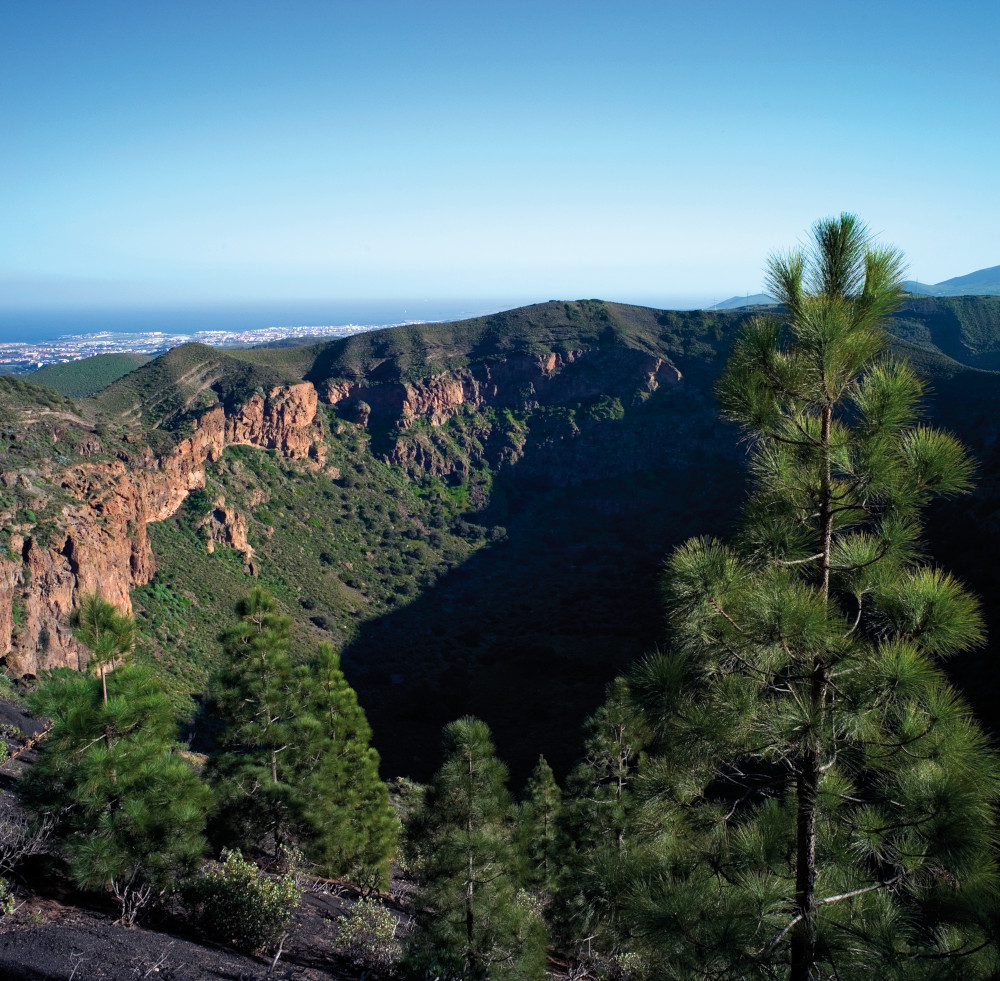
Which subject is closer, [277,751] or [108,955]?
[108,955]

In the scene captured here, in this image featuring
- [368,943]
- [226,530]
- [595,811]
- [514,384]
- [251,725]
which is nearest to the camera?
[368,943]

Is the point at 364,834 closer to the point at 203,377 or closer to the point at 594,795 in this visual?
the point at 594,795

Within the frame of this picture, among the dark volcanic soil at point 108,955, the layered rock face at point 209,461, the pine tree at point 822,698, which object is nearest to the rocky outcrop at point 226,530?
the layered rock face at point 209,461

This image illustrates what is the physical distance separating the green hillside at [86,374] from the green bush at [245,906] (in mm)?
90412

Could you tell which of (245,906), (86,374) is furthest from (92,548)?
(86,374)

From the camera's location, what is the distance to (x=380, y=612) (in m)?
57.7

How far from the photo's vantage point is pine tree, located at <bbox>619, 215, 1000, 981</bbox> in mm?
4895

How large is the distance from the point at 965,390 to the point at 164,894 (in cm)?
6627

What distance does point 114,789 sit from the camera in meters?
10.3

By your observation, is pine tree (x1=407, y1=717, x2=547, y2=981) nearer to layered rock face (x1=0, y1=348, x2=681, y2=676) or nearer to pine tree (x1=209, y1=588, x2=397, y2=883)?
pine tree (x1=209, y1=588, x2=397, y2=883)

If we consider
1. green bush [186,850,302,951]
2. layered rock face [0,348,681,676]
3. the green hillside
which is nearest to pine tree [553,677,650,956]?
green bush [186,850,302,951]

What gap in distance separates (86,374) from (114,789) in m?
103

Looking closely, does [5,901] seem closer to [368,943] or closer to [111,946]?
[111,946]

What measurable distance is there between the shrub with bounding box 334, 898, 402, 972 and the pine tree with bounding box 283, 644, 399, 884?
312 centimetres
